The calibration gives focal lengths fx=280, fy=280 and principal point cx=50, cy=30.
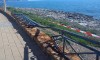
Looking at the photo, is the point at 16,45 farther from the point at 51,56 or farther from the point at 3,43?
the point at 51,56

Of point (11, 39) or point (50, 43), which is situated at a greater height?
point (50, 43)

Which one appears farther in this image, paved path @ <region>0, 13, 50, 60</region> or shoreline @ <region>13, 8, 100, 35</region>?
shoreline @ <region>13, 8, 100, 35</region>

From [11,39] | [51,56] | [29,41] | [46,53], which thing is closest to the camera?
[51,56]

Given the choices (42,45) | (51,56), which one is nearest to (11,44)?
(42,45)

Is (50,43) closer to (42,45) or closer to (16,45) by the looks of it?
(42,45)

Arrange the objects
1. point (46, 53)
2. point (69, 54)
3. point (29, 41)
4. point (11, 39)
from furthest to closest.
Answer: point (11, 39)
point (29, 41)
point (46, 53)
point (69, 54)

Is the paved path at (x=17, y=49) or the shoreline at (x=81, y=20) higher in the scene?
the paved path at (x=17, y=49)

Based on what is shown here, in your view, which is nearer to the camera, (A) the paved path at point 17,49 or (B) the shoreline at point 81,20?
(A) the paved path at point 17,49

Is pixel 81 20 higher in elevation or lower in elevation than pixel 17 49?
lower

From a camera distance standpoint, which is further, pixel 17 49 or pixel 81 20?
pixel 81 20

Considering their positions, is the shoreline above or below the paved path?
below

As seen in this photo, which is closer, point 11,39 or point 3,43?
point 3,43
